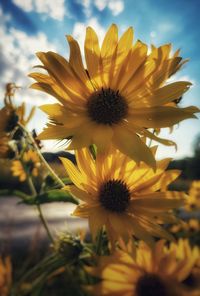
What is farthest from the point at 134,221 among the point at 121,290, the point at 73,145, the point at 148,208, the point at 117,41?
the point at 117,41

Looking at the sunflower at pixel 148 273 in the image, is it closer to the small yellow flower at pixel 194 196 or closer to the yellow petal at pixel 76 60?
the yellow petal at pixel 76 60

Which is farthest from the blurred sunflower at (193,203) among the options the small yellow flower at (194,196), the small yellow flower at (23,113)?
the small yellow flower at (23,113)

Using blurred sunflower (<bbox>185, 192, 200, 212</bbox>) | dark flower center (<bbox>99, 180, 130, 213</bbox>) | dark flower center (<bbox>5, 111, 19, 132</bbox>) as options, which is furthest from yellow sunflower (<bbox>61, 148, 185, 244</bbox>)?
blurred sunflower (<bbox>185, 192, 200, 212</bbox>)

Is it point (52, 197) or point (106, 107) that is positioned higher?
point (106, 107)

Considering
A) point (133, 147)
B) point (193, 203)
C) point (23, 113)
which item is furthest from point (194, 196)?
point (133, 147)

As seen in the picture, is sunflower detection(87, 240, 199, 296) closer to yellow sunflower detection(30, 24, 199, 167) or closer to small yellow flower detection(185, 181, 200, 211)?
yellow sunflower detection(30, 24, 199, 167)

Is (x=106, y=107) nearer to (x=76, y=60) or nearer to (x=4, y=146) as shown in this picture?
(x=76, y=60)
